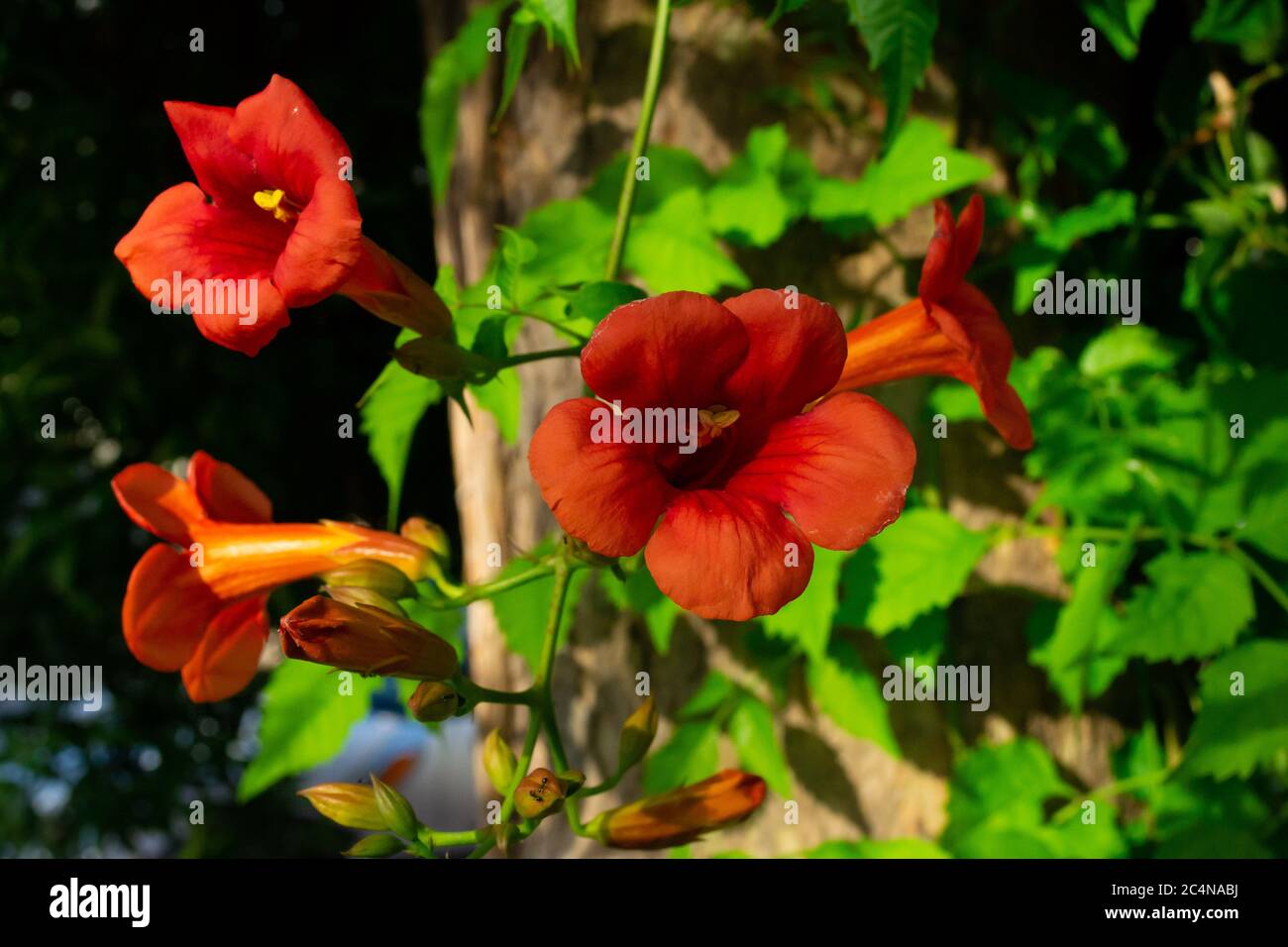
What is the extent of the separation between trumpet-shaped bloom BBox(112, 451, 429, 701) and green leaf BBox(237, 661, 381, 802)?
325 millimetres

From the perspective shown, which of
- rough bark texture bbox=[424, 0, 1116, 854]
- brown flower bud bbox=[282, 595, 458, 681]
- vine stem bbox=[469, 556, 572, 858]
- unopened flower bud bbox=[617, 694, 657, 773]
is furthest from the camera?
rough bark texture bbox=[424, 0, 1116, 854]

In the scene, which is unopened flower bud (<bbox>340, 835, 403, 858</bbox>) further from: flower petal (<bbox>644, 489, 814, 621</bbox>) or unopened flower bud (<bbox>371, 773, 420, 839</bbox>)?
flower petal (<bbox>644, 489, 814, 621</bbox>)

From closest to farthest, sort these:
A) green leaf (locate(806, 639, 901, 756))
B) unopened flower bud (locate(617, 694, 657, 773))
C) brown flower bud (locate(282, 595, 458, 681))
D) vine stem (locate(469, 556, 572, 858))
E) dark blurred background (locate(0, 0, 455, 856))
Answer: brown flower bud (locate(282, 595, 458, 681))
vine stem (locate(469, 556, 572, 858))
unopened flower bud (locate(617, 694, 657, 773))
green leaf (locate(806, 639, 901, 756))
dark blurred background (locate(0, 0, 455, 856))

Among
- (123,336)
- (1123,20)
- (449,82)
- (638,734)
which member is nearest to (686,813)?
(638,734)

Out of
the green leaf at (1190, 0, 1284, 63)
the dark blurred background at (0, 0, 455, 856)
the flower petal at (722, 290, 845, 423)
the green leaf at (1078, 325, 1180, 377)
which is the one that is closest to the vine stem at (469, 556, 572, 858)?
the flower petal at (722, 290, 845, 423)

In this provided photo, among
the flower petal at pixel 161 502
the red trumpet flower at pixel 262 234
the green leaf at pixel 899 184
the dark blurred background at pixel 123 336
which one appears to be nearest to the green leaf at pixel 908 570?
the green leaf at pixel 899 184

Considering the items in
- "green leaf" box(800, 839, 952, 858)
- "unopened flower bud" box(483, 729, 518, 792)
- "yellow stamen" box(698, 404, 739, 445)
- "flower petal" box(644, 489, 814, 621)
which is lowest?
"green leaf" box(800, 839, 952, 858)

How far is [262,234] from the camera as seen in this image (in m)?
0.93

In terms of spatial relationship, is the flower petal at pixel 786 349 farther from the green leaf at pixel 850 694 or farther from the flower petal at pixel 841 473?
the green leaf at pixel 850 694

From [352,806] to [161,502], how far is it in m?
0.42

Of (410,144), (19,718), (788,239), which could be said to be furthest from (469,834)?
(19,718)

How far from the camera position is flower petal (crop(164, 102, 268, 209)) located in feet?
2.84

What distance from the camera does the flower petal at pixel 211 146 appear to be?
34.1 inches
